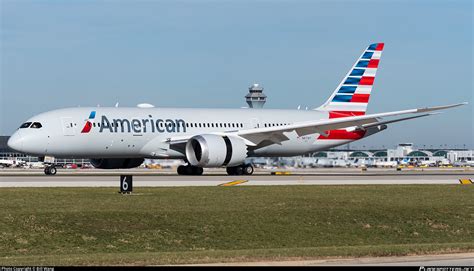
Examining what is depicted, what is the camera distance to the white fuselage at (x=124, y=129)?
2072 inches

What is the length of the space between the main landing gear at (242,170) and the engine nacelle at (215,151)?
358cm

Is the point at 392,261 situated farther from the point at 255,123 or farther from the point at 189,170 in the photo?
the point at 255,123

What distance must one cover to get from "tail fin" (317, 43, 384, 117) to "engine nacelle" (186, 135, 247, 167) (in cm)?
1300

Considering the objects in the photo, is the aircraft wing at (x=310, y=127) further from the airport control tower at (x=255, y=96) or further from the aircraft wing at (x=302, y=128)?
the airport control tower at (x=255, y=96)

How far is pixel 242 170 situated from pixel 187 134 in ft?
14.3

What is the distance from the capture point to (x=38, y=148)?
5234cm

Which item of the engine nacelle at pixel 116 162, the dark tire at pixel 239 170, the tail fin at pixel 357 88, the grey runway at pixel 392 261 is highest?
the tail fin at pixel 357 88

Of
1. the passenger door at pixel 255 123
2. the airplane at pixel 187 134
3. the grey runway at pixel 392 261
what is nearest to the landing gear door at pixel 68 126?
the airplane at pixel 187 134

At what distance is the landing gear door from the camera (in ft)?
173

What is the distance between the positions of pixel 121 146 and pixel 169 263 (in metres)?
34.9

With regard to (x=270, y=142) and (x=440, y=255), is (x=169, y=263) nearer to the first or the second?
(x=440, y=255)

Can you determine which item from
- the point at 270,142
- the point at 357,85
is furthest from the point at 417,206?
the point at 357,85

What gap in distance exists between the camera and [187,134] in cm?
5706

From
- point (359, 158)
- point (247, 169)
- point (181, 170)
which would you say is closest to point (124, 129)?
point (181, 170)
